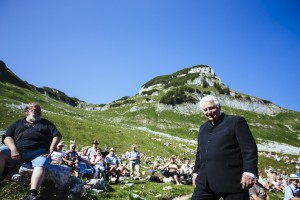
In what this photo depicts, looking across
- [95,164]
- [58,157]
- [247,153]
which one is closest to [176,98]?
[95,164]

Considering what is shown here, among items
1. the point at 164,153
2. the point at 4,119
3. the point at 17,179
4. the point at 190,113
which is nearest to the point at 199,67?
the point at 190,113

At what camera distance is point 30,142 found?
8.08 m

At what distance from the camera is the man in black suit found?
5172mm

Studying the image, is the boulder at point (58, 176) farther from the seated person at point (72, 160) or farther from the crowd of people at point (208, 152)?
the seated person at point (72, 160)

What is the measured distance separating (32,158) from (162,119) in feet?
272

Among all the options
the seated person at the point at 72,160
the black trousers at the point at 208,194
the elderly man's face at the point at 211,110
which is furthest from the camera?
the seated person at the point at 72,160

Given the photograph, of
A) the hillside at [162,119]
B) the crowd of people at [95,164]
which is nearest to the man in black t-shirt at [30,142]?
the crowd of people at [95,164]

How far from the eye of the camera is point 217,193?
5.44 m

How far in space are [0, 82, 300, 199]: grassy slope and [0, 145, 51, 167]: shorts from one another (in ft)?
17.0

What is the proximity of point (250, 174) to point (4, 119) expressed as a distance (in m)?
38.1

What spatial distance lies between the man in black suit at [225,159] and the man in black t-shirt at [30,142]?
4.67 meters

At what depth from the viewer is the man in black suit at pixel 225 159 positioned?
17.0ft

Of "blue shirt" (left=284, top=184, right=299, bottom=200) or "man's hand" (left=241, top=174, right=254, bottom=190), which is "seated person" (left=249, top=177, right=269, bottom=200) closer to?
"blue shirt" (left=284, top=184, right=299, bottom=200)

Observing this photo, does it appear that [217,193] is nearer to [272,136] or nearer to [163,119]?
[163,119]
